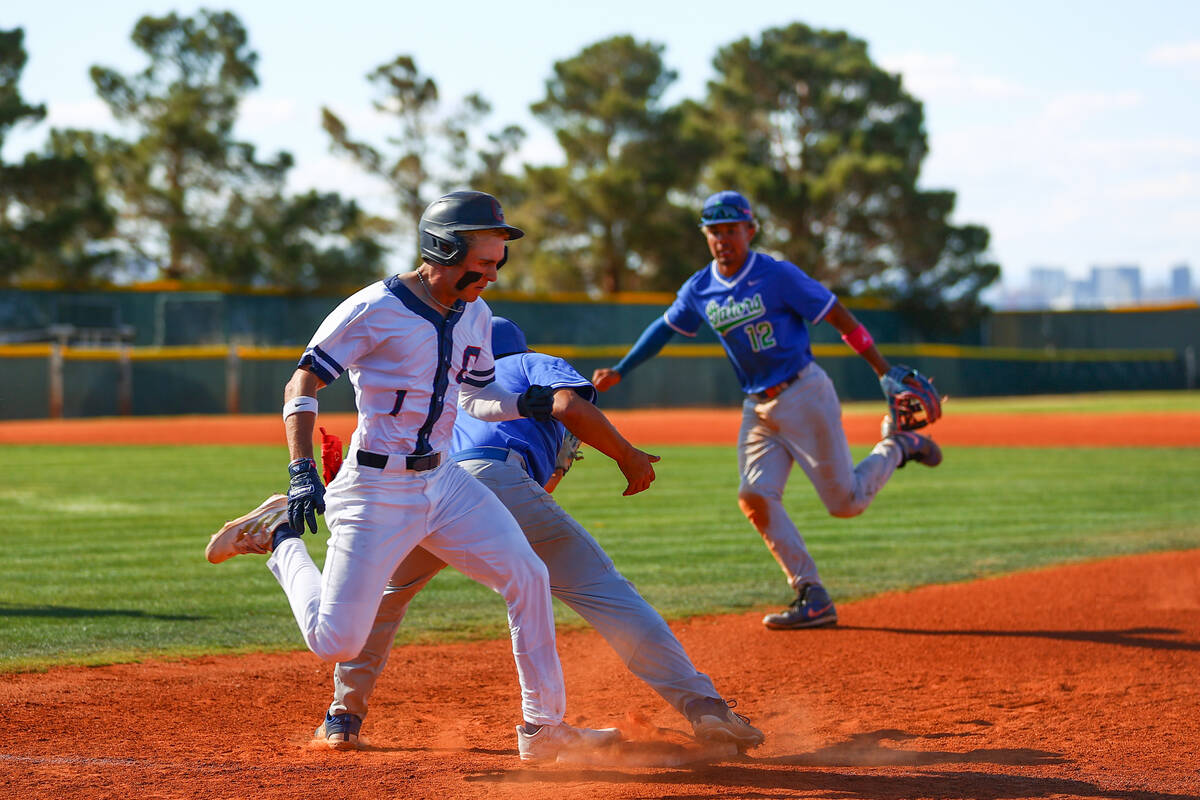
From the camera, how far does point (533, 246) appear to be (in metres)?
48.1

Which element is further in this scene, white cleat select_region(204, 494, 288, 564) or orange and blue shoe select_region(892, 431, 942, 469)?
orange and blue shoe select_region(892, 431, 942, 469)

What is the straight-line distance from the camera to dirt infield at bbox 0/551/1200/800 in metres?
3.91

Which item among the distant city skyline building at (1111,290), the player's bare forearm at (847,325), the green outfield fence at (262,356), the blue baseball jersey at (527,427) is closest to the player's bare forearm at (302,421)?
the blue baseball jersey at (527,427)

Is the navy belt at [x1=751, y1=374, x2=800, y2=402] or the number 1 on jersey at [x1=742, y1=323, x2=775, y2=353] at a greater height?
the number 1 on jersey at [x1=742, y1=323, x2=775, y2=353]

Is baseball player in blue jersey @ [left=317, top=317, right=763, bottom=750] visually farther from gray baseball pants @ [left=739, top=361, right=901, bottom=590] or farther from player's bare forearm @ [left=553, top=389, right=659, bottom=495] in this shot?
gray baseball pants @ [left=739, top=361, right=901, bottom=590]

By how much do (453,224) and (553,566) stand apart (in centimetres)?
127

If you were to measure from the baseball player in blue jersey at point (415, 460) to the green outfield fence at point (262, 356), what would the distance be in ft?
83.3

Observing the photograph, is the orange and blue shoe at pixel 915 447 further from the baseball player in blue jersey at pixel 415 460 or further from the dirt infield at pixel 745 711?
the baseball player in blue jersey at pixel 415 460

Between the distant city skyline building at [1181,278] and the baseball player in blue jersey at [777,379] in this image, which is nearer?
the baseball player in blue jersey at [777,379]

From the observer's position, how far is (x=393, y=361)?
149 inches

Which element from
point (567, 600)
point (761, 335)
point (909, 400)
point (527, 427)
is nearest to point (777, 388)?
point (761, 335)

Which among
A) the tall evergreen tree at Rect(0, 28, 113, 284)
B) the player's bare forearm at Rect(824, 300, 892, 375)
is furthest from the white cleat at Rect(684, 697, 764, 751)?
the tall evergreen tree at Rect(0, 28, 113, 284)

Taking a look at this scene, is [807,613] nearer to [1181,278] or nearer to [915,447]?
[915,447]

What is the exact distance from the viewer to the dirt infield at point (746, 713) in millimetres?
3918
